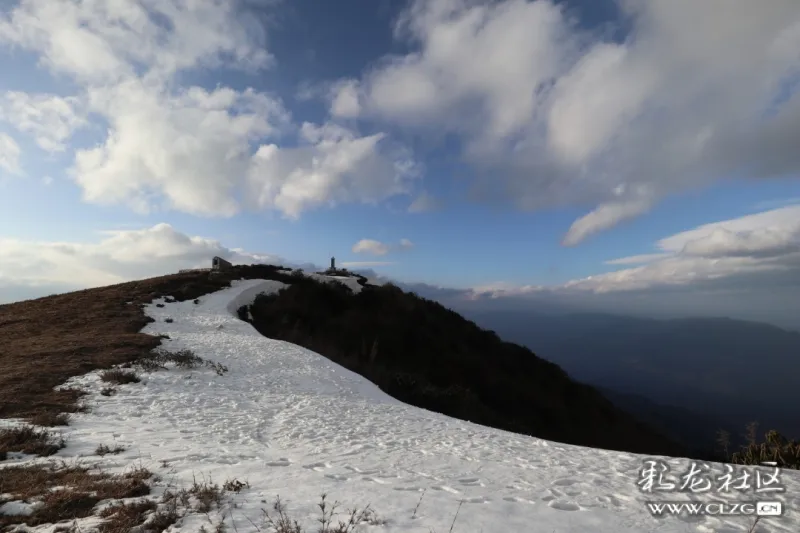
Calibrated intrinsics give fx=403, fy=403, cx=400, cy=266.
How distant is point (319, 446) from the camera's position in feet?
25.1

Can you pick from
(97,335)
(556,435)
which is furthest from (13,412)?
(556,435)

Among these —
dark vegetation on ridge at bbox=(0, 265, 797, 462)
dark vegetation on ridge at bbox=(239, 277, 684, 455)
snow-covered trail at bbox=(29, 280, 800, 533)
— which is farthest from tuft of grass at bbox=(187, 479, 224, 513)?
dark vegetation on ridge at bbox=(239, 277, 684, 455)

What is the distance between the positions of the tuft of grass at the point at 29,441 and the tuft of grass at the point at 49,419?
0.50 metres

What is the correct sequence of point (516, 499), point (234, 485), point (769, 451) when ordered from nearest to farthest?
point (516, 499) < point (234, 485) < point (769, 451)

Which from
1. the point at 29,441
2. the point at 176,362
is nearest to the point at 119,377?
the point at 176,362

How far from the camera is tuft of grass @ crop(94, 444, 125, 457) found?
6.78m

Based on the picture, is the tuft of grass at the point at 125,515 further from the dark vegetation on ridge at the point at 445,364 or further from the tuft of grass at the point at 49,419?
the dark vegetation on ridge at the point at 445,364

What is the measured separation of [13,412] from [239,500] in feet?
24.2

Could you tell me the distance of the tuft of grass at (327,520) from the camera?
407cm

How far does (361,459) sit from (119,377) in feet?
28.9

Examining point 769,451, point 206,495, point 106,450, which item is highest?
point 206,495

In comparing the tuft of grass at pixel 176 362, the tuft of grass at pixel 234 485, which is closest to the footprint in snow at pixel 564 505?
the tuft of grass at pixel 234 485

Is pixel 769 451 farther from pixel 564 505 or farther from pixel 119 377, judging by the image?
pixel 119 377

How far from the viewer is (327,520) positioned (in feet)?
14.1
